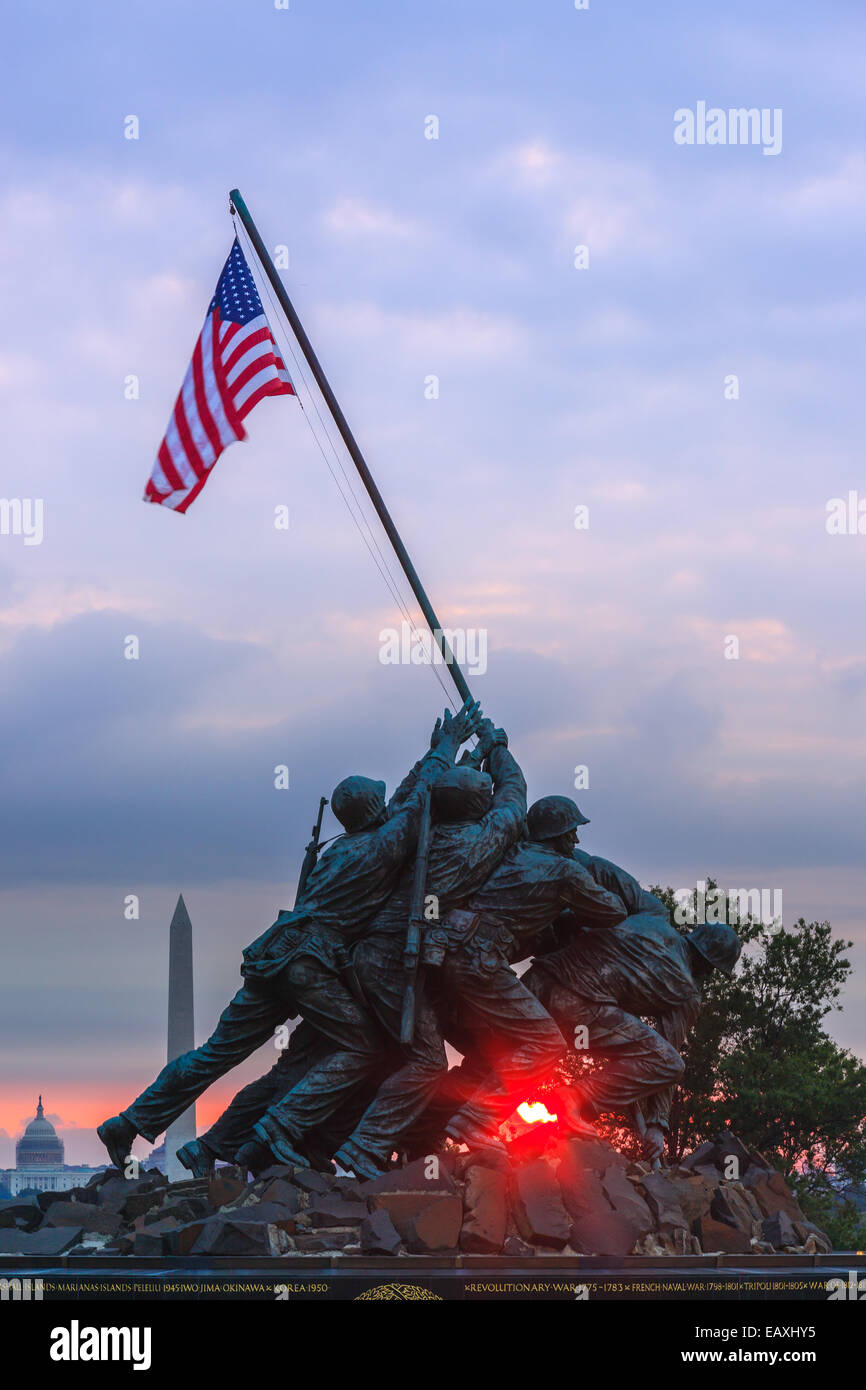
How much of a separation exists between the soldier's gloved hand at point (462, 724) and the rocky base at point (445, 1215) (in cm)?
383

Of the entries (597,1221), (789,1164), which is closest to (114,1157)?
(597,1221)

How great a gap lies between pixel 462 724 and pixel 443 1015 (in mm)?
2708

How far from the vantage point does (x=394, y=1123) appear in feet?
52.2

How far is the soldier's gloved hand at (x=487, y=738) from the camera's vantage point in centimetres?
1748

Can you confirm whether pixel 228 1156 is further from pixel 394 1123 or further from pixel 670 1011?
pixel 670 1011

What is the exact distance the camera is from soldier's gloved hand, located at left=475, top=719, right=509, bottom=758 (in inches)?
688

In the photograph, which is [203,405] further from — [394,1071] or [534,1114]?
[534,1114]

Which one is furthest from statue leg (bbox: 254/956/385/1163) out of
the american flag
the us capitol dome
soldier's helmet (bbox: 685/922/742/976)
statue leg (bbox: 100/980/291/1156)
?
the us capitol dome

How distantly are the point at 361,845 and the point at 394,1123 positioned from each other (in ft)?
7.85

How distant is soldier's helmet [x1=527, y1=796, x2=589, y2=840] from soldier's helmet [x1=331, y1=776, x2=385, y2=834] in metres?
1.37

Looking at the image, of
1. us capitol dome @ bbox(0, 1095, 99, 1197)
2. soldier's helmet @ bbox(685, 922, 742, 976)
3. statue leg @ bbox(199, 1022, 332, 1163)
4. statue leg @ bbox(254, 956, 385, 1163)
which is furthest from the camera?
us capitol dome @ bbox(0, 1095, 99, 1197)

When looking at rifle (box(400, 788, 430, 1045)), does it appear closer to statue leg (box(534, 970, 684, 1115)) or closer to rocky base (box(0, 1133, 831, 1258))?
rocky base (box(0, 1133, 831, 1258))

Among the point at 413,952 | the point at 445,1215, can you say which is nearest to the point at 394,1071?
the point at 413,952
